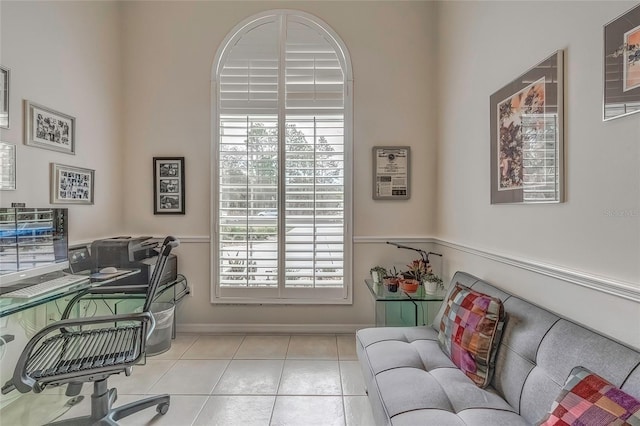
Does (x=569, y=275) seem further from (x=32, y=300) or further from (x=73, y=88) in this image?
(x=73, y=88)

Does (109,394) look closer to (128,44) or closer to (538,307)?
(538,307)

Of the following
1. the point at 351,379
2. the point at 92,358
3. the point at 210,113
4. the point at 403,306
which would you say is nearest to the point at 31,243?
the point at 92,358

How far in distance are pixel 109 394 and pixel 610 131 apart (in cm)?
267

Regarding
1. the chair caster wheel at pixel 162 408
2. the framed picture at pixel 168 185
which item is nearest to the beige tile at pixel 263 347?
the chair caster wheel at pixel 162 408

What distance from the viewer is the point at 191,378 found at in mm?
2143

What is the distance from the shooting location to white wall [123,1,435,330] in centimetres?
286

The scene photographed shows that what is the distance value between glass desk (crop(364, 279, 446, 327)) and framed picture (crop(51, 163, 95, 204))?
8.06 feet

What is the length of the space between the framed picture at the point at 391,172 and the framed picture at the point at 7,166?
103 inches

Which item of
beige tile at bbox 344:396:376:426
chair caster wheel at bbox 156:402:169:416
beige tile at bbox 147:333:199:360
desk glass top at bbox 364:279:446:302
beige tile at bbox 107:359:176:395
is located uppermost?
desk glass top at bbox 364:279:446:302

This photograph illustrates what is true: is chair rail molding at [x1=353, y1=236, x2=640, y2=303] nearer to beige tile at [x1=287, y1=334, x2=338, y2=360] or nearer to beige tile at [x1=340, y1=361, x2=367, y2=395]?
beige tile at [x1=340, y1=361, x2=367, y2=395]

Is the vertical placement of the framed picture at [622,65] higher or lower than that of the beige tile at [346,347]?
higher

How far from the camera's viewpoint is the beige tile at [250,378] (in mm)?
2004

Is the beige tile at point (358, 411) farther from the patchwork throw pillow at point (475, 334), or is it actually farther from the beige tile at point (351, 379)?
the patchwork throw pillow at point (475, 334)

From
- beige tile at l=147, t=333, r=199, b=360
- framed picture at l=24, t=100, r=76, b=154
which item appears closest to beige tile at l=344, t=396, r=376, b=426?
beige tile at l=147, t=333, r=199, b=360
